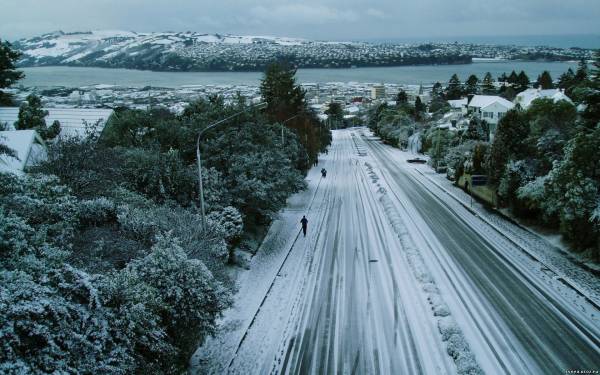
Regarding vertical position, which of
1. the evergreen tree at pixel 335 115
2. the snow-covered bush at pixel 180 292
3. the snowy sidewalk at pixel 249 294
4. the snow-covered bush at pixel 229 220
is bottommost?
the evergreen tree at pixel 335 115

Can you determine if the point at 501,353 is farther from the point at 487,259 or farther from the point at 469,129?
the point at 469,129

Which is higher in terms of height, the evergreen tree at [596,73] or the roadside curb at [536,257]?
the evergreen tree at [596,73]

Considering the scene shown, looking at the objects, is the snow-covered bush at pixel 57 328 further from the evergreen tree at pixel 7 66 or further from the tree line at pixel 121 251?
the evergreen tree at pixel 7 66

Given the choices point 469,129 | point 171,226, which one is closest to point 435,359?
point 171,226

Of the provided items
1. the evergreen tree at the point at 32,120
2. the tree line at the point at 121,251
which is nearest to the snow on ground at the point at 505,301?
the tree line at the point at 121,251

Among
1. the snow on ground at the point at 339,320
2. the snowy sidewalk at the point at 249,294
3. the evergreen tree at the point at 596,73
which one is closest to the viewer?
the snow on ground at the point at 339,320

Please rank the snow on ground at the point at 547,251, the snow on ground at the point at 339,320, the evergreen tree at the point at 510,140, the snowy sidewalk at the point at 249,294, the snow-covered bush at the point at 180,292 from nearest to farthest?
the snow-covered bush at the point at 180,292 → the snow on ground at the point at 339,320 → the snowy sidewalk at the point at 249,294 → the snow on ground at the point at 547,251 → the evergreen tree at the point at 510,140

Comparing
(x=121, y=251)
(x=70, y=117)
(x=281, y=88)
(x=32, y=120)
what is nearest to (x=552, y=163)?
(x=121, y=251)

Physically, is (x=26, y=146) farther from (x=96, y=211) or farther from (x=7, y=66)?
(x=7, y=66)

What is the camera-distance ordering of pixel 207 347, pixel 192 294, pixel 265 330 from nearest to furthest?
pixel 192 294 < pixel 207 347 < pixel 265 330
